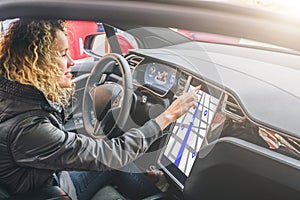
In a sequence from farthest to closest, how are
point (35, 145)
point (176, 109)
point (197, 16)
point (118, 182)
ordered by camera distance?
point (118, 182) < point (176, 109) < point (35, 145) < point (197, 16)

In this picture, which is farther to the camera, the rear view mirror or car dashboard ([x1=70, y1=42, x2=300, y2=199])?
the rear view mirror

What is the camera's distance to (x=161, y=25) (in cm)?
59

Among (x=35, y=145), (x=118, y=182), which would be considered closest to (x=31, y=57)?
(x=35, y=145)

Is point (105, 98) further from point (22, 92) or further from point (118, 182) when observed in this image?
point (22, 92)

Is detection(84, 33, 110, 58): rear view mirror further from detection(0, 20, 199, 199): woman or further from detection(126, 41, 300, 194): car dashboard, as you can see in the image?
detection(0, 20, 199, 199): woman

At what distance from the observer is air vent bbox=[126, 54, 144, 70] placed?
72.5 inches

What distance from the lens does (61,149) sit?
1101 mm

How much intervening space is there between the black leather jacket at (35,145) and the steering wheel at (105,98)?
0.39 m

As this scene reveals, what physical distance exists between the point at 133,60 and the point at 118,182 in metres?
0.58

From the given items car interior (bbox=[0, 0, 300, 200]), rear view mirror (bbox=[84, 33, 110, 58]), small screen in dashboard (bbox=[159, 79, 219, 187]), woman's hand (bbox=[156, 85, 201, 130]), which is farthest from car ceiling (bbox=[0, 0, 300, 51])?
rear view mirror (bbox=[84, 33, 110, 58])

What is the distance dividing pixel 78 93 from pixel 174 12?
142 cm

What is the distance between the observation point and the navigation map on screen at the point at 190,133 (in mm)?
1458

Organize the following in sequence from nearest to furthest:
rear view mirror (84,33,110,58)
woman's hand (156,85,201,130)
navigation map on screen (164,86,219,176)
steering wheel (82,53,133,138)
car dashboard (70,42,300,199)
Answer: car dashboard (70,42,300,199) → woman's hand (156,85,201,130) → navigation map on screen (164,86,219,176) → steering wheel (82,53,133,138) → rear view mirror (84,33,110,58)

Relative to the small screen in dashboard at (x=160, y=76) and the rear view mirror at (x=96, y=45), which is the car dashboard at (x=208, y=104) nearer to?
the small screen in dashboard at (x=160, y=76)
